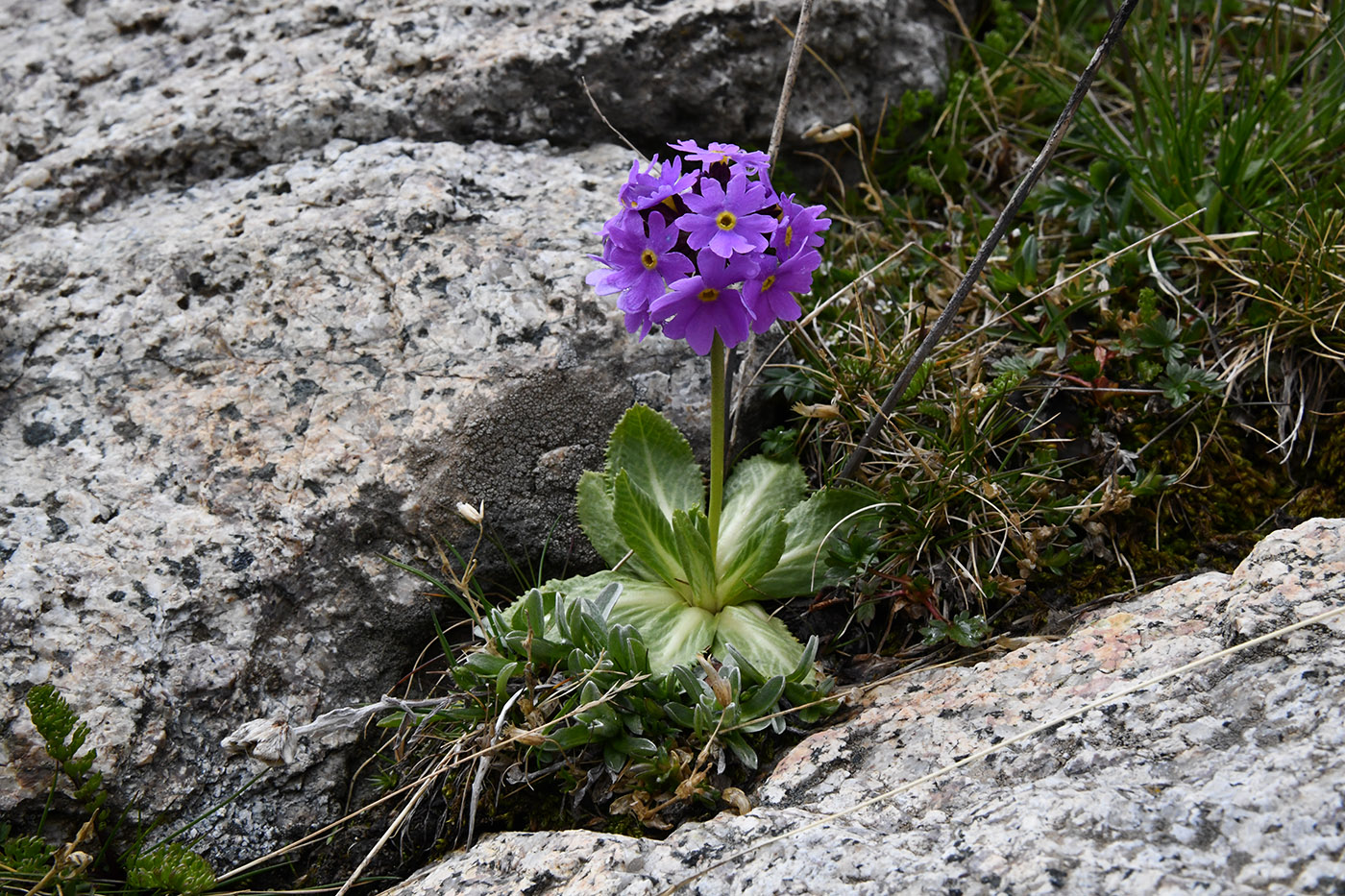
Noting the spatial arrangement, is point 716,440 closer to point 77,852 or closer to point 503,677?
point 503,677

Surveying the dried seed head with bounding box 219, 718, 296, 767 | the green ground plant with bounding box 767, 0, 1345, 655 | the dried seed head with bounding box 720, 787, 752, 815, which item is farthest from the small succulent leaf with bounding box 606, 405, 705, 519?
the dried seed head with bounding box 219, 718, 296, 767

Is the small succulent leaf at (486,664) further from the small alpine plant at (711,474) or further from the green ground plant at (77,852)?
the green ground plant at (77,852)

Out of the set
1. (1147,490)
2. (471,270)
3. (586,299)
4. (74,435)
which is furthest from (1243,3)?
(74,435)

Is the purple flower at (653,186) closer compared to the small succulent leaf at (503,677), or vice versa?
the purple flower at (653,186)

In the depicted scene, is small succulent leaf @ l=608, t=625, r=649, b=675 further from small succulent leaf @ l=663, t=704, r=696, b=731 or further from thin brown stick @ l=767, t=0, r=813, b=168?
thin brown stick @ l=767, t=0, r=813, b=168

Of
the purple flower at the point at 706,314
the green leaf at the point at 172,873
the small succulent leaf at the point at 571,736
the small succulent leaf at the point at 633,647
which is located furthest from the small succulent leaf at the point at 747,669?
the green leaf at the point at 172,873

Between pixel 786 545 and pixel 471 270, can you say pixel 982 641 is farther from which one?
pixel 471 270
